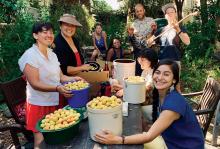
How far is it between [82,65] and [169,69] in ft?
4.06

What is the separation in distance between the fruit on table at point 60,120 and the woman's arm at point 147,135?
0.23 meters

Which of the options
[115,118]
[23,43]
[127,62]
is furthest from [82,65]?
[23,43]

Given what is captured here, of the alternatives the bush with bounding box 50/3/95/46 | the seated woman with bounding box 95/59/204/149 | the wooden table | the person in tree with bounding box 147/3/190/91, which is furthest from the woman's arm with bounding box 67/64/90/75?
the bush with bounding box 50/3/95/46

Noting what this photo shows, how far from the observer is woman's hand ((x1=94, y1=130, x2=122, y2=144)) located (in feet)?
7.79

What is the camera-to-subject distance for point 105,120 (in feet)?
7.64

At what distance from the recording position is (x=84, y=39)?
11180mm

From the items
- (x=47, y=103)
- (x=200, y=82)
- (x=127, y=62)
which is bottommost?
(x=200, y=82)

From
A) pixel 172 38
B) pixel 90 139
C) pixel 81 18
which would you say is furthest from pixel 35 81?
pixel 81 18

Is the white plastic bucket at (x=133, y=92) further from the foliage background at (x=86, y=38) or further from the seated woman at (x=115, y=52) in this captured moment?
the seated woman at (x=115, y=52)

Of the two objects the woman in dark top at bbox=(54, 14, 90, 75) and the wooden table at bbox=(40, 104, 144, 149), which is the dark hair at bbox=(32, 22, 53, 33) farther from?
the wooden table at bbox=(40, 104, 144, 149)

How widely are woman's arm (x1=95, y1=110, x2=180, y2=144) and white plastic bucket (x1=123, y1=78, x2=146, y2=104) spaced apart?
2.60 feet

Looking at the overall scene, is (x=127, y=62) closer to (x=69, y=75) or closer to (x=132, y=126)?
(x=69, y=75)

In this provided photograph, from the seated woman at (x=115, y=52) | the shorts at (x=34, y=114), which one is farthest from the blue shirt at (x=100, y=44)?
the shorts at (x=34, y=114)

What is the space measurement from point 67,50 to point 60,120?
139 centimetres
